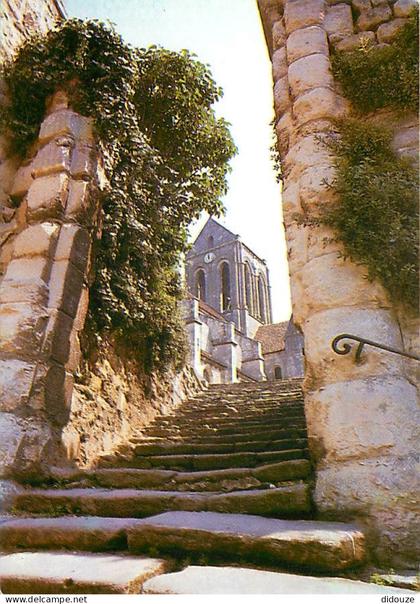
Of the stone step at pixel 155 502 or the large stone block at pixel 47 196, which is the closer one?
the stone step at pixel 155 502

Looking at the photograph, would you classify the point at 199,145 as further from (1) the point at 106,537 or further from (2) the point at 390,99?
(1) the point at 106,537

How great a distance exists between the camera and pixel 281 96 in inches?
158

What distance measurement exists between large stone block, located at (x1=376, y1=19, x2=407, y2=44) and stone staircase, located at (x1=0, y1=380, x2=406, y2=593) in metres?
3.40

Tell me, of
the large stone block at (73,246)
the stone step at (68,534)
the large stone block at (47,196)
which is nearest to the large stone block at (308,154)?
the large stone block at (73,246)

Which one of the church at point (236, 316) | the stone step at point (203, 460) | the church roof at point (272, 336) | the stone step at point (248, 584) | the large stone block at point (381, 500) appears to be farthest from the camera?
the church roof at point (272, 336)

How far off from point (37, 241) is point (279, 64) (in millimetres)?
2690

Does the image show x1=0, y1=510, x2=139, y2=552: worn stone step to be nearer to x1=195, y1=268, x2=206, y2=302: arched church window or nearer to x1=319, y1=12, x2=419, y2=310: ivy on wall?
x1=319, y1=12, x2=419, y2=310: ivy on wall

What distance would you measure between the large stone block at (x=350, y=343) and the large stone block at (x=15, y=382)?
217cm

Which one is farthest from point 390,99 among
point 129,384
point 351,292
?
point 129,384

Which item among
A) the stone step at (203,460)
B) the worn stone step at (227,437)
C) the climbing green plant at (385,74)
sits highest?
the climbing green plant at (385,74)

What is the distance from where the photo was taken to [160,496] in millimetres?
2732

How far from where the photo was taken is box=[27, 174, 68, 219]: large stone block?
4.33 metres

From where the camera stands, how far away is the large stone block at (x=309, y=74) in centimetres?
373

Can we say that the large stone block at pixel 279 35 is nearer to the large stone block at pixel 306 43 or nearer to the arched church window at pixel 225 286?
the large stone block at pixel 306 43
